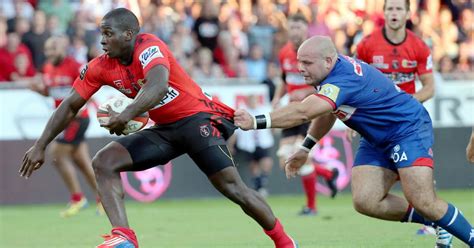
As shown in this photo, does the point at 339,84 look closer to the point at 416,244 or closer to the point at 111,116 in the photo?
the point at 111,116

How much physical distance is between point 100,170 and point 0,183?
9.09 m

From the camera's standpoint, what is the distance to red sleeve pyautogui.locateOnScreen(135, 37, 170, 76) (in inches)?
350

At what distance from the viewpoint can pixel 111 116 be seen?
8.73 metres

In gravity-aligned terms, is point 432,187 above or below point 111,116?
below

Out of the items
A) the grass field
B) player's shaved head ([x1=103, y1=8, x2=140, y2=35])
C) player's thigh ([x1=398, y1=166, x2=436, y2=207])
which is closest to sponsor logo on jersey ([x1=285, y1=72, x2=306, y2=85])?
the grass field

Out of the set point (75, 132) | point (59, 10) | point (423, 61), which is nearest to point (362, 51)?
point (423, 61)

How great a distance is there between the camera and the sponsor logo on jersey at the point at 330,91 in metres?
8.39

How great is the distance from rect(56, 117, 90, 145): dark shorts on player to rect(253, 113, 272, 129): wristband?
26.3 ft

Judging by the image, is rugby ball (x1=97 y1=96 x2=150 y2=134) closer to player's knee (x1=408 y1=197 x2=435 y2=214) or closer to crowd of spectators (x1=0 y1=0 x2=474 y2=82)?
player's knee (x1=408 y1=197 x2=435 y2=214)

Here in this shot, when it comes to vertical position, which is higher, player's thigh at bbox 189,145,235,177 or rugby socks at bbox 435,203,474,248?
player's thigh at bbox 189,145,235,177

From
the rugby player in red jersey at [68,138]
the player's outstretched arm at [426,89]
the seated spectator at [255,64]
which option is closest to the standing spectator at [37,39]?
the rugby player in red jersey at [68,138]

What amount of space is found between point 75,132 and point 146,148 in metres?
6.90

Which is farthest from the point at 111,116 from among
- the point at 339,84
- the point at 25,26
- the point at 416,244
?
the point at 25,26

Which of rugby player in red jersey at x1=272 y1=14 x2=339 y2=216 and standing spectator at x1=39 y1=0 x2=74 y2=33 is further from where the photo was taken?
standing spectator at x1=39 y1=0 x2=74 y2=33
